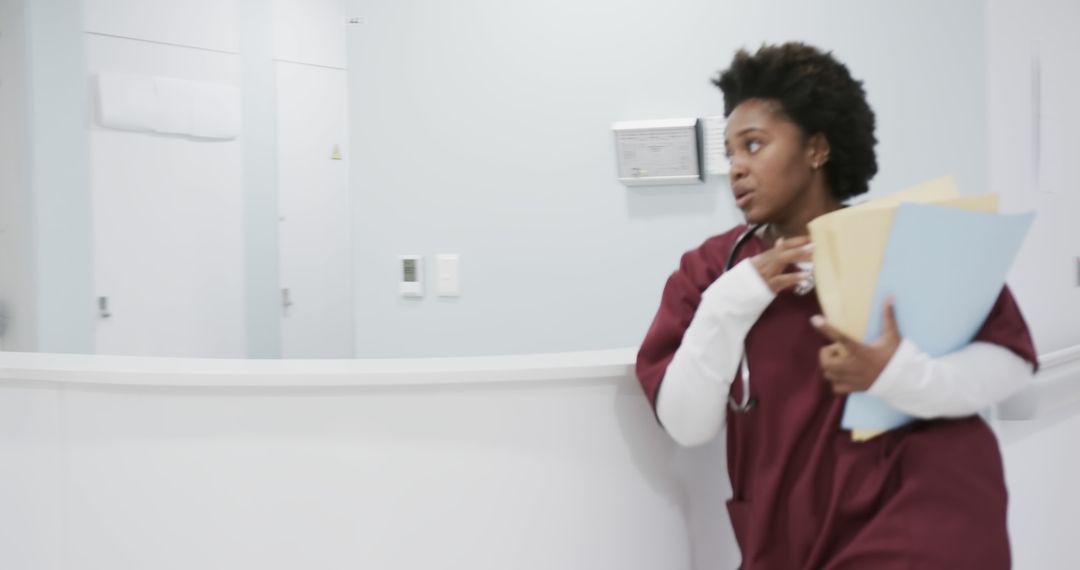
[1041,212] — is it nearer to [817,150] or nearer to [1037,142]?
[1037,142]

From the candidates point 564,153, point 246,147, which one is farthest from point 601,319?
point 246,147

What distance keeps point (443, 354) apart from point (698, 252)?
1.57 metres

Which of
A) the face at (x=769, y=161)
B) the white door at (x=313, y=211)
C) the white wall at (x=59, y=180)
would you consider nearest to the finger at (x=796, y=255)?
the face at (x=769, y=161)

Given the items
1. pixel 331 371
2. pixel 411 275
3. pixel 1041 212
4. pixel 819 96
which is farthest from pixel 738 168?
pixel 411 275

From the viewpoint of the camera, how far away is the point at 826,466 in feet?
3.76

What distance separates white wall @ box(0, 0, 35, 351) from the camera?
12.0ft

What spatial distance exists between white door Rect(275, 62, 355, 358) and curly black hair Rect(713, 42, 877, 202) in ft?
12.3

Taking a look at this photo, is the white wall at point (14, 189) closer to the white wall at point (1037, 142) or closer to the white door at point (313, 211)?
the white door at point (313, 211)

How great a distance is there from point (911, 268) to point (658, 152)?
55.3 inches

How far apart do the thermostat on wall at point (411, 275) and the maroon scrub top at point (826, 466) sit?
1536 millimetres

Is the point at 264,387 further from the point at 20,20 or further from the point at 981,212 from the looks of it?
the point at 20,20

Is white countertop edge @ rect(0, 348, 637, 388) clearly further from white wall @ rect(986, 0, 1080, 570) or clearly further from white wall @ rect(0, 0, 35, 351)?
white wall @ rect(0, 0, 35, 351)

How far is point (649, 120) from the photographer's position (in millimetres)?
2439

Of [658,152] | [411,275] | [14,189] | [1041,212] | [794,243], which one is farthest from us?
[14,189]
